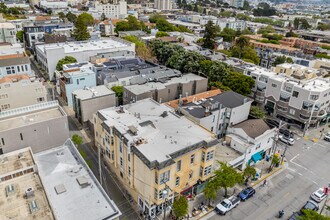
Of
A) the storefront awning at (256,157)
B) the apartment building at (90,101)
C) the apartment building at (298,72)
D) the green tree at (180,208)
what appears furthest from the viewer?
the apartment building at (298,72)

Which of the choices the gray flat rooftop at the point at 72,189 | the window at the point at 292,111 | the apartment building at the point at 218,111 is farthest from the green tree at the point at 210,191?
the window at the point at 292,111

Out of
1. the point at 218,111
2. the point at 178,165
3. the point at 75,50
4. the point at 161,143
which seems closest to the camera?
the point at 178,165

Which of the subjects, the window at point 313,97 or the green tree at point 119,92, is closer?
the window at point 313,97

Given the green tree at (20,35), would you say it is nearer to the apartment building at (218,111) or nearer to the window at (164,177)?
the apartment building at (218,111)

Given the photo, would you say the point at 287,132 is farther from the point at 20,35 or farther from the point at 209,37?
the point at 20,35

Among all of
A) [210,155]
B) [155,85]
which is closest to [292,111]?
[155,85]

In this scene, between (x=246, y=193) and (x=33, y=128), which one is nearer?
(x=246, y=193)

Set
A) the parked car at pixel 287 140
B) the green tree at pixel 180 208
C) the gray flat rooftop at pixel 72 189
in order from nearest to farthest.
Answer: the gray flat rooftop at pixel 72 189 < the green tree at pixel 180 208 < the parked car at pixel 287 140

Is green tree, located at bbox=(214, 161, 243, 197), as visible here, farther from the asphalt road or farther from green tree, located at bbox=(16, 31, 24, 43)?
green tree, located at bbox=(16, 31, 24, 43)
